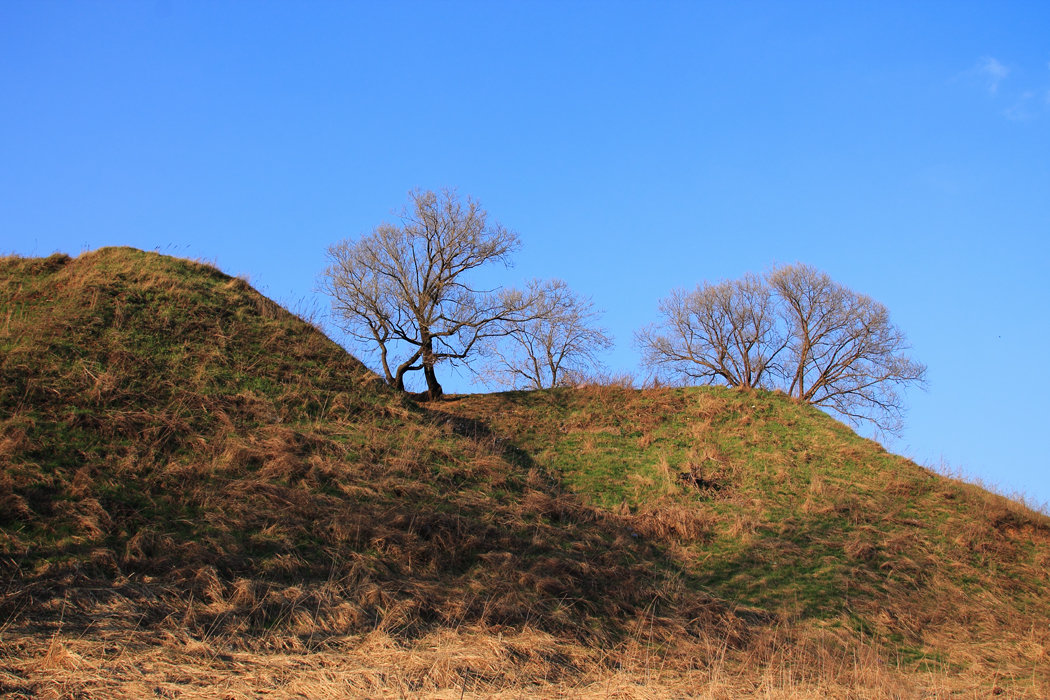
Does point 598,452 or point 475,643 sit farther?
point 598,452

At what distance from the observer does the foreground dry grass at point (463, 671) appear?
6.92 meters

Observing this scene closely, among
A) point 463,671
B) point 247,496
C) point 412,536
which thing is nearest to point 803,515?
point 412,536

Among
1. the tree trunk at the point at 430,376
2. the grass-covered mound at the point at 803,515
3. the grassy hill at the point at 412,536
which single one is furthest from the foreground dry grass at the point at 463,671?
the tree trunk at the point at 430,376

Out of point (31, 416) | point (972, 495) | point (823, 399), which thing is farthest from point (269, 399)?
point (823, 399)

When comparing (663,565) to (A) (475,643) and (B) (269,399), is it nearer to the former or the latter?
(A) (475,643)

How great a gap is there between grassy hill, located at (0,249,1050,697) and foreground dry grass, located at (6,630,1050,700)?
0.05m

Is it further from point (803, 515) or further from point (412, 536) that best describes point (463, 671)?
point (803, 515)

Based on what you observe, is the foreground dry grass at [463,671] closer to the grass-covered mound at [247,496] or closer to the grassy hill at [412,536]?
the grassy hill at [412,536]

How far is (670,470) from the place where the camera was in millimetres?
18031

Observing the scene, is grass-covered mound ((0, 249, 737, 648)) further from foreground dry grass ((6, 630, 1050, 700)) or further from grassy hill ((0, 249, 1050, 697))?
foreground dry grass ((6, 630, 1050, 700))

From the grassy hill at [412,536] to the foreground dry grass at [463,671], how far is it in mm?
46

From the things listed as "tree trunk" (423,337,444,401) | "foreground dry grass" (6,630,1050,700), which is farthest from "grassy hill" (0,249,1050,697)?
"tree trunk" (423,337,444,401)

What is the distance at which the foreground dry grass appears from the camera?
692 centimetres

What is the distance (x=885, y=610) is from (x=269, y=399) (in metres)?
12.8
